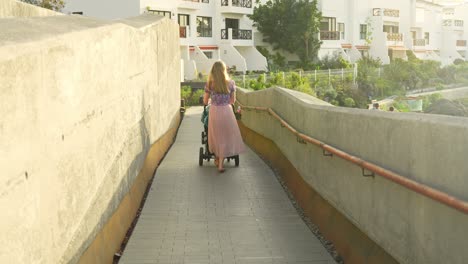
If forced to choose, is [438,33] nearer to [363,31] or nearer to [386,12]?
[386,12]

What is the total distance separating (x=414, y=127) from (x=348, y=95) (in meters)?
48.2

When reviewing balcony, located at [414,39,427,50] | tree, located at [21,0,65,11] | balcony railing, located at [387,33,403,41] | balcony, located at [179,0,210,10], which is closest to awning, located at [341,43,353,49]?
balcony railing, located at [387,33,403,41]

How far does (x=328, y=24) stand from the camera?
75625 millimetres

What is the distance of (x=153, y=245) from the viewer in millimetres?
7863

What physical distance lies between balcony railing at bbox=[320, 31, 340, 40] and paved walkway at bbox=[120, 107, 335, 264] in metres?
60.4

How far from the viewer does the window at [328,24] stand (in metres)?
74.7

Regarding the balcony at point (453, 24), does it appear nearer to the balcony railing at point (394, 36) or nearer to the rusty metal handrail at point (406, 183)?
the balcony railing at point (394, 36)

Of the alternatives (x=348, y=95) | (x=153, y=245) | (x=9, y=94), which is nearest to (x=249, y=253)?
(x=153, y=245)

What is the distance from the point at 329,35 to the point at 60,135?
6945 centimetres

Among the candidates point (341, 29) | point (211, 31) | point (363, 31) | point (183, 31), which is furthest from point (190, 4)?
point (363, 31)

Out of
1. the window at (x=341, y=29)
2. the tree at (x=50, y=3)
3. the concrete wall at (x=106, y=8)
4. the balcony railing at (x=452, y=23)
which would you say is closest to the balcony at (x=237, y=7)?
the concrete wall at (x=106, y=8)

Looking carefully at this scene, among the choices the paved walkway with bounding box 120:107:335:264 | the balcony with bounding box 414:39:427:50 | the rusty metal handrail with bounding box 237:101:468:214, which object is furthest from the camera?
the balcony with bounding box 414:39:427:50

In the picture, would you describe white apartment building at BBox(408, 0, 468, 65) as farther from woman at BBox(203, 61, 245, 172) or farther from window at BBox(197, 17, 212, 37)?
woman at BBox(203, 61, 245, 172)

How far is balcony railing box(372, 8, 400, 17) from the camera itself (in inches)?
3342
